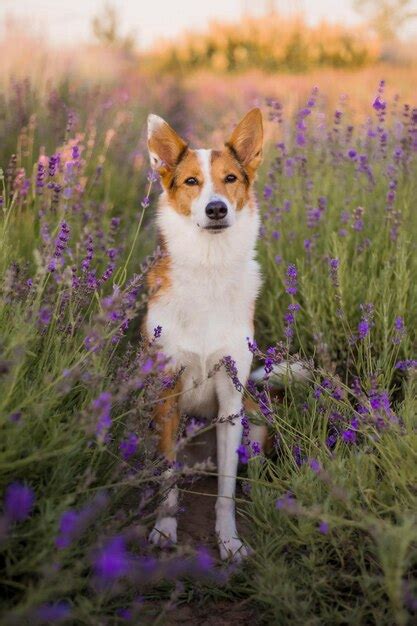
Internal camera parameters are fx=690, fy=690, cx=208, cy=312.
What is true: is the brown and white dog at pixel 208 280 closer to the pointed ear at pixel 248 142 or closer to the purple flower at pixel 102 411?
the pointed ear at pixel 248 142

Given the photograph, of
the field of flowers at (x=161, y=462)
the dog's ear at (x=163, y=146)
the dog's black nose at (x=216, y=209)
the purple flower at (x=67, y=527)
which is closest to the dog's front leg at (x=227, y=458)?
the field of flowers at (x=161, y=462)

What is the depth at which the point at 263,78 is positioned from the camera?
17.5 meters

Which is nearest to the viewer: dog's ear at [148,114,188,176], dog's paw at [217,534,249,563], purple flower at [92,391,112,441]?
purple flower at [92,391,112,441]

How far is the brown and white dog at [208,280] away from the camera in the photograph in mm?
3287

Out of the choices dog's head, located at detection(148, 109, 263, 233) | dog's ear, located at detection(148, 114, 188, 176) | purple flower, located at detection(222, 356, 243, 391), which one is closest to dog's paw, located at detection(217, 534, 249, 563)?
purple flower, located at detection(222, 356, 243, 391)

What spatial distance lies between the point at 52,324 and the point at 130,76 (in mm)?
13186

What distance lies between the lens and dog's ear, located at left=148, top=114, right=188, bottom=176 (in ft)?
11.8

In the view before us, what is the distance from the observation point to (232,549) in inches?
120

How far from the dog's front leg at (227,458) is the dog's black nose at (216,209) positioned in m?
0.80

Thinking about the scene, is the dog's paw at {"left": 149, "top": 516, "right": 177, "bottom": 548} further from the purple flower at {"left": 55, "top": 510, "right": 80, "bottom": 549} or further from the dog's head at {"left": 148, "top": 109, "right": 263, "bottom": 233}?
the dog's head at {"left": 148, "top": 109, "right": 263, "bottom": 233}

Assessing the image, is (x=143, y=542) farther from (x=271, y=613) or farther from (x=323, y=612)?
(x=323, y=612)

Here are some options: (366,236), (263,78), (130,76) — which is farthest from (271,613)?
(263,78)

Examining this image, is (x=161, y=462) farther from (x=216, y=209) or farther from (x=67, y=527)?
(x=216, y=209)

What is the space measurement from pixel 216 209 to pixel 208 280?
364 mm
